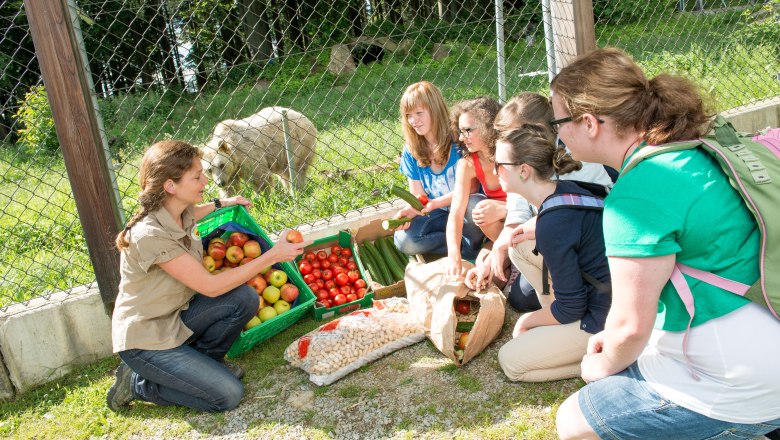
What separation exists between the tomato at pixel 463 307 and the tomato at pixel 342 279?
0.96 metres

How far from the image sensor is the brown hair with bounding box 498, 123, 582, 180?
285 centimetres

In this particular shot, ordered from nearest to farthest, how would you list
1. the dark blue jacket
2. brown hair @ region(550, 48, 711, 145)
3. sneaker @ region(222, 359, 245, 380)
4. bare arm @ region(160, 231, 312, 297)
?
brown hair @ region(550, 48, 711, 145) → the dark blue jacket → bare arm @ region(160, 231, 312, 297) → sneaker @ region(222, 359, 245, 380)

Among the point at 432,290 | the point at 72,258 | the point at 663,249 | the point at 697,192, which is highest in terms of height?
the point at 697,192

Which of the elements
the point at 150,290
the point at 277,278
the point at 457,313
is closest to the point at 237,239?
the point at 277,278

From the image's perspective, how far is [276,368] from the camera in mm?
3680

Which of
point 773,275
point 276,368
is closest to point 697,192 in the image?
point 773,275

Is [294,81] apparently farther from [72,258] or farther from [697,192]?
[697,192]

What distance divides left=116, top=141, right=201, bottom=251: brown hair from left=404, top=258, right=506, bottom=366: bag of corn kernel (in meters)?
1.52

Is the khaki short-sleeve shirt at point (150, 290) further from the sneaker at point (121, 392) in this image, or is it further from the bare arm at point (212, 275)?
the sneaker at point (121, 392)

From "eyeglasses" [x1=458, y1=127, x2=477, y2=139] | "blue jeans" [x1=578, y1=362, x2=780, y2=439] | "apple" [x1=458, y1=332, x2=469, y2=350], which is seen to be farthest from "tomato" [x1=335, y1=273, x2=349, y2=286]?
"blue jeans" [x1=578, y1=362, x2=780, y2=439]

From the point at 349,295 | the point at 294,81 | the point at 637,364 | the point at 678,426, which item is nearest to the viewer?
the point at 678,426

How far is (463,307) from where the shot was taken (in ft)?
11.8

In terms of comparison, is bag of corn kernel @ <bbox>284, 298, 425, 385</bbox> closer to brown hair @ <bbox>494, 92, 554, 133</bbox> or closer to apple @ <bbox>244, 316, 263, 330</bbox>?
apple @ <bbox>244, 316, 263, 330</bbox>

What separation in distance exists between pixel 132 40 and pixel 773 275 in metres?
17.6
